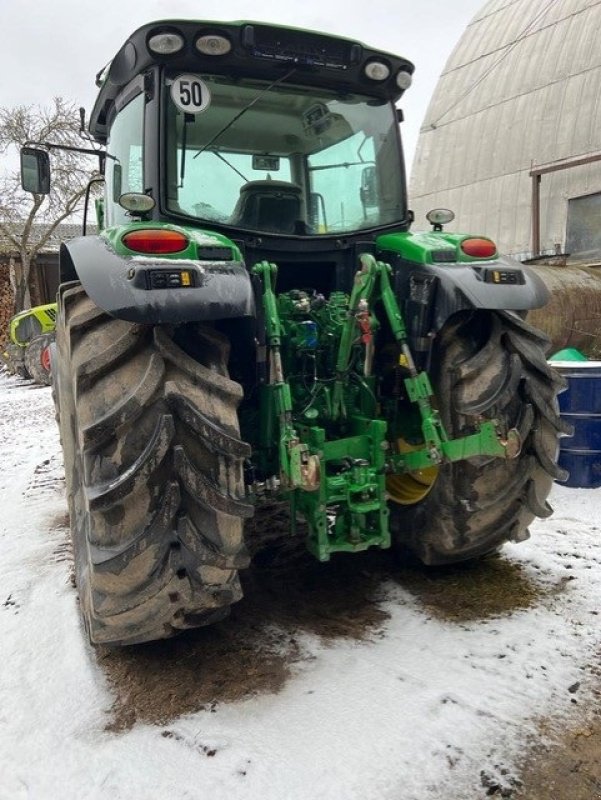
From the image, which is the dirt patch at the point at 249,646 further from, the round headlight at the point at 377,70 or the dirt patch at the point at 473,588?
the round headlight at the point at 377,70

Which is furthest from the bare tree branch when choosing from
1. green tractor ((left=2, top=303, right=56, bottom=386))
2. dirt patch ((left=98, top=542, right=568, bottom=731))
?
dirt patch ((left=98, top=542, right=568, bottom=731))

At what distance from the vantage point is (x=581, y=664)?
8.23ft

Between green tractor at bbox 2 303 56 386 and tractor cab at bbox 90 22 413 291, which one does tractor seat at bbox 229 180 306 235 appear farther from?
green tractor at bbox 2 303 56 386

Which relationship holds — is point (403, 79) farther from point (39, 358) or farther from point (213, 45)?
point (39, 358)

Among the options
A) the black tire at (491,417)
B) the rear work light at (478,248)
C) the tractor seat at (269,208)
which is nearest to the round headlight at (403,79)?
the tractor seat at (269,208)

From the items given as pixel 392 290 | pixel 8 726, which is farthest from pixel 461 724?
pixel 392 290

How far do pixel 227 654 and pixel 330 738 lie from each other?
0.65 m

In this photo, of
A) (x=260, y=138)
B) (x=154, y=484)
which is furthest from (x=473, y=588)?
(x=260, y=138)

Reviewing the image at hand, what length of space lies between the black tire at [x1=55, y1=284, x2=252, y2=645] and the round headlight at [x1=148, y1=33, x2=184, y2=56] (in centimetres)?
123

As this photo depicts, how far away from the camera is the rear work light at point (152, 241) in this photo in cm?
245

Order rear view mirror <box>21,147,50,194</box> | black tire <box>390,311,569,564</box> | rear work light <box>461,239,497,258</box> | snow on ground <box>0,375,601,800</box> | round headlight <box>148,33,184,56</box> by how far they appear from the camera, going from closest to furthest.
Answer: snow on ground <box>0,375,601,800</box>
round headlight <box>148,33,184,56</box>
black tire <box>390,311,569,564</box>
rear work light <box>461,239,497,258</box>
rear view mirror <box>21,147,50,194</box>

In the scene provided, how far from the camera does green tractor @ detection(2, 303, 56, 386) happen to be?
41.3 ft

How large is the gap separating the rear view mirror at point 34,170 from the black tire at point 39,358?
8836 mm

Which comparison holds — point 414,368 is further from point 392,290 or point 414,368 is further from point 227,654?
point 227,654
